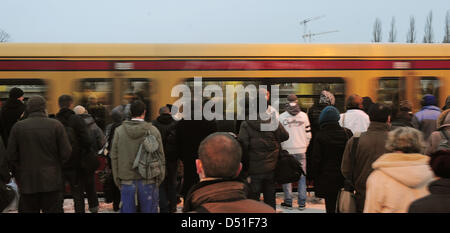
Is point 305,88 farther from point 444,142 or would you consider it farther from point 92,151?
point 92,151

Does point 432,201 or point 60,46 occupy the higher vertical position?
point 60,46

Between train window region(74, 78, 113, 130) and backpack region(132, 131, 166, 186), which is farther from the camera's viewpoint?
Answer: train window region(74, 78, 113, 130)

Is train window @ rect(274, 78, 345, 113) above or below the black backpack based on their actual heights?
above

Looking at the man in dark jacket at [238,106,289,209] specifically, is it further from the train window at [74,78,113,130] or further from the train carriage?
the train window at [74,78,113,130]

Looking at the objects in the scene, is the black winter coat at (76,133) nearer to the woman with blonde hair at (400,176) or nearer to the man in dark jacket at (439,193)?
the woman with blonde hair at (400,176)

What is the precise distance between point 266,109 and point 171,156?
1657 mm

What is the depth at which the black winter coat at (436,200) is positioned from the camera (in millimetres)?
2449

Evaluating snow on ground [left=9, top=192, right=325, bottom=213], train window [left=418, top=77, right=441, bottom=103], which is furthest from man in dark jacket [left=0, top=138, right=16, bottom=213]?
train window [left=418, top=77, right=441, bottom=103]

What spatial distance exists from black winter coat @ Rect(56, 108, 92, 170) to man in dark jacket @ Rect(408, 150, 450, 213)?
14.7 ft

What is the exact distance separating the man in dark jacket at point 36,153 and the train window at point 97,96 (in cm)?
316

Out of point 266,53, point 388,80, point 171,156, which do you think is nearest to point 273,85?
point 266,53

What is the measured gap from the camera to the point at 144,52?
27.7ft

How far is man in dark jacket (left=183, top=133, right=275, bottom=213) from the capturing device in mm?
2193
